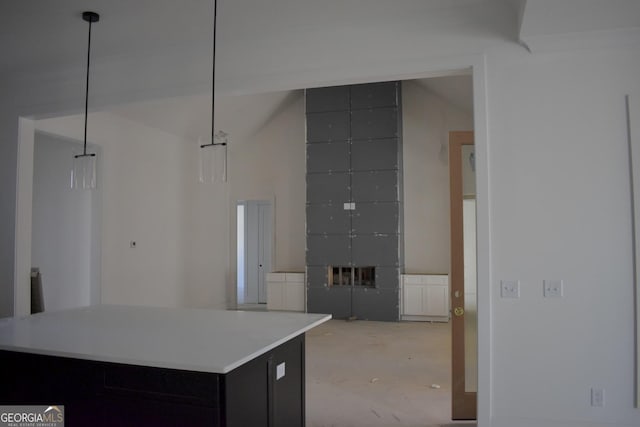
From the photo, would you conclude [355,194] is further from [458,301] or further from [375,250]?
[458,301]

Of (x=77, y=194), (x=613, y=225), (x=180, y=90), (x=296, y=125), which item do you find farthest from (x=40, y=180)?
(x=613, y=225)

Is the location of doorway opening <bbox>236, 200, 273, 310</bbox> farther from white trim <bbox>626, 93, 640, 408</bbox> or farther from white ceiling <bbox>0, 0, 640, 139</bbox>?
white trim <bbox>626, 93, 640, 408</bbox>

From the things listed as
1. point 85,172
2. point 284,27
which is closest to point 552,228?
point 284,27

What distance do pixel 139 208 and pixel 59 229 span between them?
1.05 m

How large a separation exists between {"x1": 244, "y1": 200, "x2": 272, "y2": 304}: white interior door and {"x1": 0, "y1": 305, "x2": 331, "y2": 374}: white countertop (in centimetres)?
615

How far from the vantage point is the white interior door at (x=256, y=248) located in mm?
9242

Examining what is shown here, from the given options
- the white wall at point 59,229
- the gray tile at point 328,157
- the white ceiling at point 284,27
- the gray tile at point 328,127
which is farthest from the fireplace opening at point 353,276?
the white ceiling at point 284,27

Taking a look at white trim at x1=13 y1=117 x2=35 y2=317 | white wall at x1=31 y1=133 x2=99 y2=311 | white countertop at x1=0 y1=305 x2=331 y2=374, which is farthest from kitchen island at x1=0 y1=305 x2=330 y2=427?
white wall at x1=31 y1=133 x2=99 y2=311

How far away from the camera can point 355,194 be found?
7.49m

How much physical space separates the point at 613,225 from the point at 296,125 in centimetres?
657

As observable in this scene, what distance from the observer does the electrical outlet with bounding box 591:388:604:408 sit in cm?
261

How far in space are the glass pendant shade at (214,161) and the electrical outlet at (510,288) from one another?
1819mm

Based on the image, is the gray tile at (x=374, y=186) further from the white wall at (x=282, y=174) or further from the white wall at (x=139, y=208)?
the white wall at (x=139, y=208)

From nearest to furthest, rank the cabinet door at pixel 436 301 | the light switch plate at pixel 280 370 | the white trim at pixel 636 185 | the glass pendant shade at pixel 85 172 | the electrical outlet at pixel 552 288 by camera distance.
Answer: the light switch plate at pixel 280 370
the white trim at pixel 636 185
the electrical outlet at pixel 552 288
the glass pendant shade at pixel 85 172
the cabinet door at pixel 436 301
